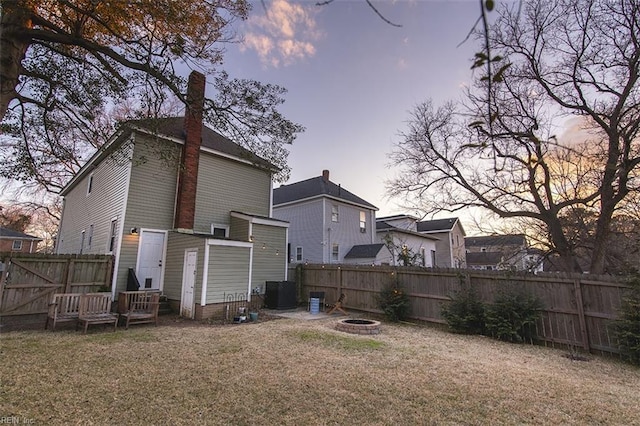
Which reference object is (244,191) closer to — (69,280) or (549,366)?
(69,280)

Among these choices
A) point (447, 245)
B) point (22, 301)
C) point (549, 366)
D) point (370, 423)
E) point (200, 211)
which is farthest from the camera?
point (447, 245)

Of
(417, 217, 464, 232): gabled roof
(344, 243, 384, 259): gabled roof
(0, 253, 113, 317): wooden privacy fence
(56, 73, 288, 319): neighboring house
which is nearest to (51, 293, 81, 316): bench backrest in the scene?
(0, 253, 113, 317): wooden privacy fence

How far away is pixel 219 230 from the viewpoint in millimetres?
12859

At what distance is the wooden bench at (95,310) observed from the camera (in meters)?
7.49

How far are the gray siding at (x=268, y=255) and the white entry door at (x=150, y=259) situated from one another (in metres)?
3.36

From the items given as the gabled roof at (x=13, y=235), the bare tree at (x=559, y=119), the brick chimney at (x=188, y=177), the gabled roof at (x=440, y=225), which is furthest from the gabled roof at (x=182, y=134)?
the gabled roof at (x=13, y=235)

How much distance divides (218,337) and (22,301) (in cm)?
543

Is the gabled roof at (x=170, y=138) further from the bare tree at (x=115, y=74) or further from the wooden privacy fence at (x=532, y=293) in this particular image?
the wooden privacy fence at (x=532, y=293)

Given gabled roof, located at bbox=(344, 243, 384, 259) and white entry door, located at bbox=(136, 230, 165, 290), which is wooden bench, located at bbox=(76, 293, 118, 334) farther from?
gabled roof, located at bbox=(344, 243, 384, 259)

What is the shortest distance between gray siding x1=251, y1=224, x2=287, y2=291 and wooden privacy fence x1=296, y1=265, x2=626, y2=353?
2.76 meters

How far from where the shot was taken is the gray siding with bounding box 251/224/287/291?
40.5 feet

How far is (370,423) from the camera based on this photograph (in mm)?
3299

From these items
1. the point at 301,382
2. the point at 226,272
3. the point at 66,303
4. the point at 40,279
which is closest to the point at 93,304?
the point at 66,303

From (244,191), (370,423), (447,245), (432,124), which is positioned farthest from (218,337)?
(447,245)
